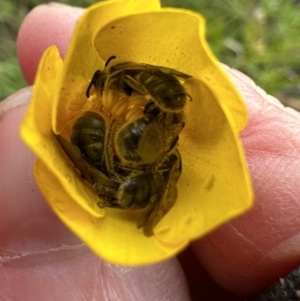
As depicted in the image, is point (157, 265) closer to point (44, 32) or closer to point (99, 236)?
point (99, 236)

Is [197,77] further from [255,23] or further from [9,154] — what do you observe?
[255,23]

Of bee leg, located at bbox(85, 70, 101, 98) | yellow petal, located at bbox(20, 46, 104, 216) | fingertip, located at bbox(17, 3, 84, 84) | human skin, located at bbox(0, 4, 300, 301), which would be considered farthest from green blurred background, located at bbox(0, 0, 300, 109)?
yellow petal, located at bbox(20, 46, 104, 216)

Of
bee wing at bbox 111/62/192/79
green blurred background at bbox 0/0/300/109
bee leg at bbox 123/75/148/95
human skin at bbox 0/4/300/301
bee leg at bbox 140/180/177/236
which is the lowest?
green blurred background at bbox 0/0/300/109

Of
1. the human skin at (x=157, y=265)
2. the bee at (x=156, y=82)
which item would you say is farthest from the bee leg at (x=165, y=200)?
the human skin at (x=157, y=265)

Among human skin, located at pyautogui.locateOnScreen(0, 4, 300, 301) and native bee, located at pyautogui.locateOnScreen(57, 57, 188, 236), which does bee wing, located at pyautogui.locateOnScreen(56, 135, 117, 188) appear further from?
human skin, located at pyautogui.locateOnScreen(0, 4, 300, 301)

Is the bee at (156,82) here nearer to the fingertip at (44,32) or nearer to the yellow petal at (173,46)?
the yellow petal at (173,46)

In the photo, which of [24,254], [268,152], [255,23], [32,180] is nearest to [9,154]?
[32,180]
